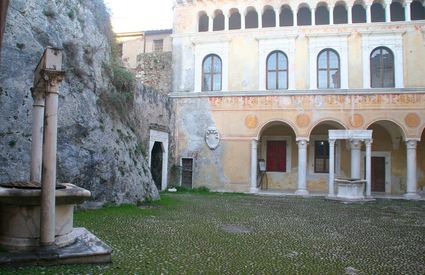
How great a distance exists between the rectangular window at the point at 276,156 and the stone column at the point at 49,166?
1979 centimetres

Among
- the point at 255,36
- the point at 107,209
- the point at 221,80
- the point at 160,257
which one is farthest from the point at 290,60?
the point at 160,257

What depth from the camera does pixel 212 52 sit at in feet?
78.3

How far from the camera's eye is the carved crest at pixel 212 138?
75.4 ft

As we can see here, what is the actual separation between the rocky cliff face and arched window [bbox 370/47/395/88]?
14.3m

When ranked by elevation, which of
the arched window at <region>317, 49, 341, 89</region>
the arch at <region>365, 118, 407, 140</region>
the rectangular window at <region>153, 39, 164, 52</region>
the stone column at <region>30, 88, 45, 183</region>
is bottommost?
the stone column at <region>30, 88, 45, 183</region>

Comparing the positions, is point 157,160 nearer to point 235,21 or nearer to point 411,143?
point 235,21

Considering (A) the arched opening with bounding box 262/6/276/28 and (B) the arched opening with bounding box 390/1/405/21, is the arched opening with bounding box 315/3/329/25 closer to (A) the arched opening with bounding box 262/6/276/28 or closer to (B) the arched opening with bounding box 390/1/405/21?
(A) the arched opening with bounding box 262/6/276/28

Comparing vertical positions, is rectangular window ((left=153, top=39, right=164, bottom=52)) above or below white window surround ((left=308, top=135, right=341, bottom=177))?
above

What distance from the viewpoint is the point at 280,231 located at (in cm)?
964

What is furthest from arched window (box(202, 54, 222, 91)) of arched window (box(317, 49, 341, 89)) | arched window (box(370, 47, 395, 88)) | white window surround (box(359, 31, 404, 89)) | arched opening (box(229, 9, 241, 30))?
arched window (box(370, 47, 395, 88))

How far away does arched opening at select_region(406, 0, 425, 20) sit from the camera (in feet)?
74.3

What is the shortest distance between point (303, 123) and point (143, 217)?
44.6 feet

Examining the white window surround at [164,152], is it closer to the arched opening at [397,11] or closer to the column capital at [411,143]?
the column capital at [411,143]

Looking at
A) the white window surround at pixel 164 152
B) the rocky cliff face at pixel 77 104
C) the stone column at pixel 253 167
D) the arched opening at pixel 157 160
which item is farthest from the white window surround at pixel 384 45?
the rocky cliff face at pixel 77 104
